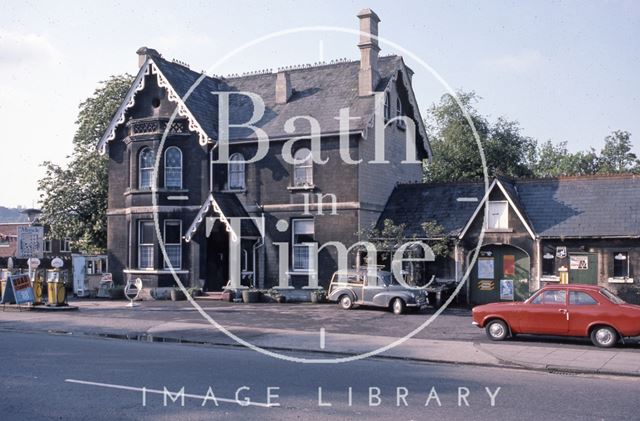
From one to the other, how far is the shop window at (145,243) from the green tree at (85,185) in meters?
9.03

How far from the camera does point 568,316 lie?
16.7m

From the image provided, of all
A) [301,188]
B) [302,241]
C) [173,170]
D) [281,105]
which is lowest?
[302,241]

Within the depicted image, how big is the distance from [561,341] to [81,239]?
3109 centimetres

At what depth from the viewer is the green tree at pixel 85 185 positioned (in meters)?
40.2

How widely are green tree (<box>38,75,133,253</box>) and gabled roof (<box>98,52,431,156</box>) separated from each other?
7.50m

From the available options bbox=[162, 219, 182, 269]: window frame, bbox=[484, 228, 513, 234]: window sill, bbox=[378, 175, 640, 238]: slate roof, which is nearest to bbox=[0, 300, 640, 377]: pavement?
bbox=[484, 228, 513, 234]: window sill

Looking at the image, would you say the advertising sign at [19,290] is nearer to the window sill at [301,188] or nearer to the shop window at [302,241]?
the shop window at [302,241]

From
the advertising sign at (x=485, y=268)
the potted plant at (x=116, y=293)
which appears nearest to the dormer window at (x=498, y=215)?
the advertising sign at (x=485, y=268)

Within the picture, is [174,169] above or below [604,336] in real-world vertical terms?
above

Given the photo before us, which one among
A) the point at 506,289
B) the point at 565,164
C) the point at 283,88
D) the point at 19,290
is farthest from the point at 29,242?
the point at 565,164

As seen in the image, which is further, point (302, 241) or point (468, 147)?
point (468, 147)

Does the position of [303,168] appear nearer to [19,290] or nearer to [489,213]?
[489,213]

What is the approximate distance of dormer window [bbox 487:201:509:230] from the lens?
2753cm

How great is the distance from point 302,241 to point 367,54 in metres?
8.67
